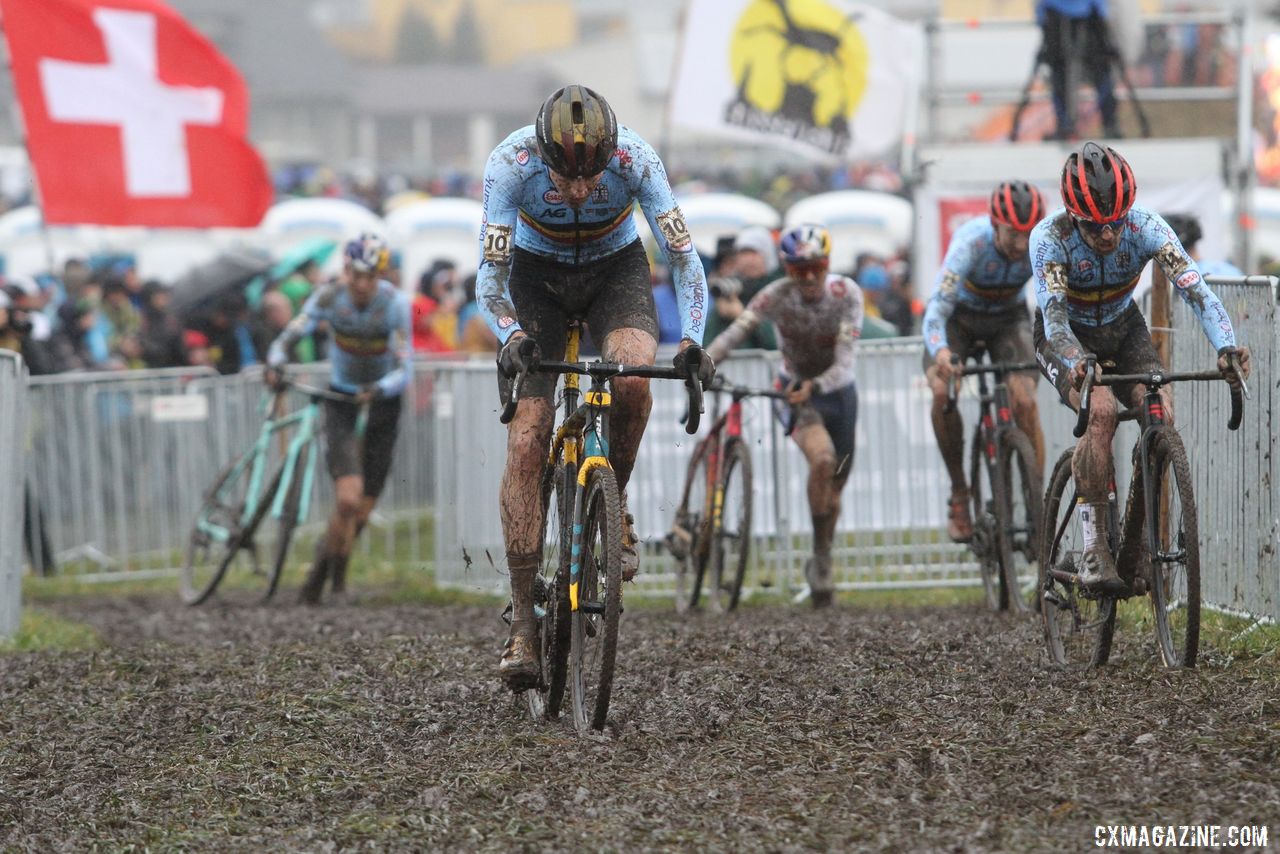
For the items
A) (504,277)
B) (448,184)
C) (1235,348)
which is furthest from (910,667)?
(448,184)

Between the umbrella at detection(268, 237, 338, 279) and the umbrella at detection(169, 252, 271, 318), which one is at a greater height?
the umbrella at detection(268, 237, 338, 279)

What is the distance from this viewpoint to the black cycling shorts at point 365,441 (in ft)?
44.2

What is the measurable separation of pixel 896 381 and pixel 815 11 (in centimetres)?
648

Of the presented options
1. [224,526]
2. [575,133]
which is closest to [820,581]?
[224,526]

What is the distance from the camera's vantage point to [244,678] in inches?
348

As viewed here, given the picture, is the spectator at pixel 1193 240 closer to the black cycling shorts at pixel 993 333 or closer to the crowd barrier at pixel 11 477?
the black cycling shorts at pixel 993 333

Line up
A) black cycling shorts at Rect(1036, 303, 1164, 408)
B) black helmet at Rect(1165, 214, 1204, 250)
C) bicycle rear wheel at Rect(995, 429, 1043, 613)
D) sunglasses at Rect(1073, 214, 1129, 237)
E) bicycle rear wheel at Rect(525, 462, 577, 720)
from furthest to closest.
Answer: black helmet at Rect(1165, 214, 1204, 250)
bicycle rear wheel at Rect(995, 429, 1043, 613)
black cycling shorts at Rect(1036, 303, 1164, 408)
sunglasses at Rect(1073, 214, 1129, 237)
bicycle rear wheel at Rect(525, 462, 577, 720)

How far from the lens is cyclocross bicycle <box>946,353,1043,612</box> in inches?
400

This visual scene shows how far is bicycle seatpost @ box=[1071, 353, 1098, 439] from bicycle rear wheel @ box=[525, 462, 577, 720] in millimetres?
2054

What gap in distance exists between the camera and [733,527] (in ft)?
40.8

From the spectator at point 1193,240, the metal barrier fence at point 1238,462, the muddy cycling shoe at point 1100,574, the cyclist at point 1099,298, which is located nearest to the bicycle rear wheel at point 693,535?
the spectator at point 1193,240

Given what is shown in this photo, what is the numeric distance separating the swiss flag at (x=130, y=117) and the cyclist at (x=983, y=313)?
8538 mm

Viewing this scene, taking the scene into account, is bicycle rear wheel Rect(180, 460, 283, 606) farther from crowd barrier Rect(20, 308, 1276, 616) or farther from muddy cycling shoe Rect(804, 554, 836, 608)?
muddy cycling shoe Rect(804, 554, 836, 608)

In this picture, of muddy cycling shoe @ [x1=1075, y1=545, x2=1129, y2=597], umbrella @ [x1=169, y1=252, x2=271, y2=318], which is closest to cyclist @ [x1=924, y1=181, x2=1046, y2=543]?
muddy cycling shoe @ [x1=1075, y1=545, x2=1129, y2=597]
